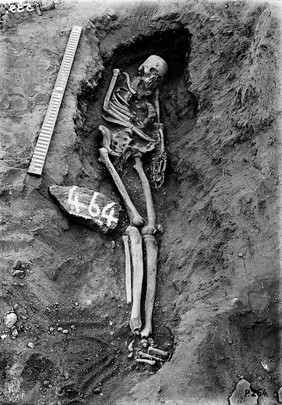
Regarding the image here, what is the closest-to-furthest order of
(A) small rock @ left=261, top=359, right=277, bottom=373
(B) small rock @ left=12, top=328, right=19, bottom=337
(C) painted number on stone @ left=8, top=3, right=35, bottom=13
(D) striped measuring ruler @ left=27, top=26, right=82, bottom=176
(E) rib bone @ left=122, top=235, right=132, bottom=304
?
(A) small rock @ left=261, top=359, right=277, bottom=373 → (B) small rock @ left=12, top=328, right=19, bottom=337 → (E) rib bone @ left=122, top=235, right=132, bottom=304 → (D) striped measuring ruler @ left=27, top=26, right=82, bottom=176 → (C) painted number on stone @ left=8, top=3, right=35, bottom=13

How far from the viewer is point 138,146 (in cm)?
771

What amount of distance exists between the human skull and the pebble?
4537 millimetres

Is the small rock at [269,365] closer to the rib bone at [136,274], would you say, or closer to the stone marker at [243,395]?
the stone marker at [243,395]

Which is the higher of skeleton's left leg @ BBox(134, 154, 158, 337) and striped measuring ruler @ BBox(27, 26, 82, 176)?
striped measuring ruler @ BBox(27, 26, 82, 176)

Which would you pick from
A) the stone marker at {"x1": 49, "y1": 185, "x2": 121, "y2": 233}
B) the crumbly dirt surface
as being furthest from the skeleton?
the stone marker at {"x1": 49, "y1": 185, "x2": 121, "y2": 233}

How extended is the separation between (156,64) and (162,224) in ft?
9.51

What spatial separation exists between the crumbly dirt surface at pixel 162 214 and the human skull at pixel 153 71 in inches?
14.6

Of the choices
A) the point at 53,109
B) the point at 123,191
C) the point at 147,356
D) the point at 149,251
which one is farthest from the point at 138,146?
the point at 147,356

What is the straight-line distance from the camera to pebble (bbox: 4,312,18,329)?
5188 mm

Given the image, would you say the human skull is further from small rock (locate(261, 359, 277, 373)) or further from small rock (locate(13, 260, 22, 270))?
small rock (locate(261, 359, 277, 373))

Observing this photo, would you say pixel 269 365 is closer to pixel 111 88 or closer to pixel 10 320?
pixel 10 320

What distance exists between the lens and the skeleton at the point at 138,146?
5.82 metres

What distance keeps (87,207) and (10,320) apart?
1.76 metres

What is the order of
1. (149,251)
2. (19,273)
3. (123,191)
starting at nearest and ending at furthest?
(19,273)
(149,251)
(123,191)
